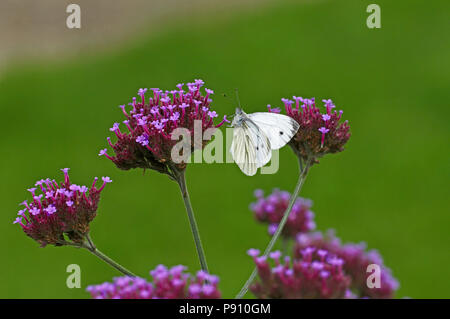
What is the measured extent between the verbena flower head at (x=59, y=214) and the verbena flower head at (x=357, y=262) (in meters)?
1.26

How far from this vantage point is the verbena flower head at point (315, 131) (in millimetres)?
2252

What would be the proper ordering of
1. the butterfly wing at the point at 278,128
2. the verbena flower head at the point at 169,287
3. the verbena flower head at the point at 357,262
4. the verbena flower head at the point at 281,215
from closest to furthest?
the verbena flower head at the point at 169,287 < the butterfly wing at the point at 278,128 < the verbena flower head at the point at 357,262 < the verbena flower head at the point at 281,215

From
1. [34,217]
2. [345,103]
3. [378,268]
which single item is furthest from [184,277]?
[345,103]

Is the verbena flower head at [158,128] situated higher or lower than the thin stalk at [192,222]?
higher

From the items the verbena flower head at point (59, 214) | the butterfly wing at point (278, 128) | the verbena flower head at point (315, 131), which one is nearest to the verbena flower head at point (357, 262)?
the verbena flower head at point (315, 131)

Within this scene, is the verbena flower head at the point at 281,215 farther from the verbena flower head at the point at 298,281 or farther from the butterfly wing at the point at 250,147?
the verbena flower head at the point at 298,281

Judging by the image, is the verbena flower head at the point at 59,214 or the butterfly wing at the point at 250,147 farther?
the butterfly wing at the point at 250,147

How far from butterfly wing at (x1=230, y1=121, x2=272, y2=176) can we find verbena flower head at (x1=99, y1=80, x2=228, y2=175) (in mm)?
189

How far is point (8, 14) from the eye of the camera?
13.4 m

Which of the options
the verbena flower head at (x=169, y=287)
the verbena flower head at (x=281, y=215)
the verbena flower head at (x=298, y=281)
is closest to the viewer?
the verbena flower head at (x=169, y=287)

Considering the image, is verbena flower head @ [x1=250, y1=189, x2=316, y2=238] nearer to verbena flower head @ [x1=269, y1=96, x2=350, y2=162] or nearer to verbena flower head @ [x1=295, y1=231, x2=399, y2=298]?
verbena flower head @ [x1=295, y1=231, x2=399, y2=298]

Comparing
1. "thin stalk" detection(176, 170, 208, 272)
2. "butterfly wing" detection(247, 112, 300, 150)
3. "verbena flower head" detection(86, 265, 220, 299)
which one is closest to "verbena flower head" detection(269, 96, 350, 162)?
"butterfly wing" detection(247, 112, 300, 150)
